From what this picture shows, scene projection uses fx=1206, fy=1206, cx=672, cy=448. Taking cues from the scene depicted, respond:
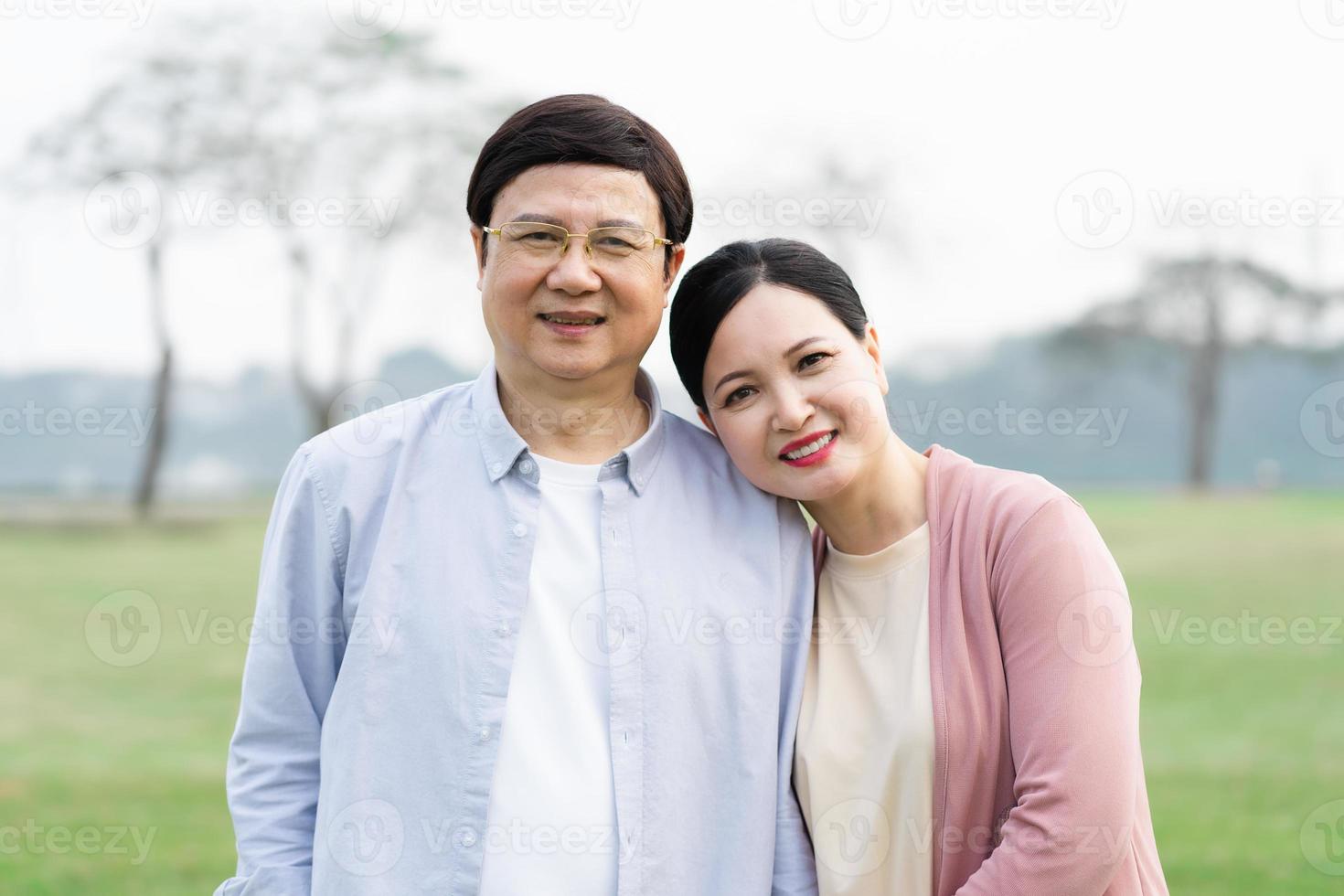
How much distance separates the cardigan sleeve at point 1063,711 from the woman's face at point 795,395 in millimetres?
319

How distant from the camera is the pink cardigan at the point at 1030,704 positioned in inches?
74.2

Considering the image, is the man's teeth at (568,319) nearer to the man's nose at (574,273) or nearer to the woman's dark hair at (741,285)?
the man's nose at (574,273)

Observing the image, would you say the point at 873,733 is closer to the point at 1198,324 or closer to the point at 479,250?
the point at 479,250

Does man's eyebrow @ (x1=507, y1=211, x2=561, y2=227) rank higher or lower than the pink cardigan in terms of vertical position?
higher

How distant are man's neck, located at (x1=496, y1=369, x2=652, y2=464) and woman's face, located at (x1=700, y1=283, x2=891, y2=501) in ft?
0.68

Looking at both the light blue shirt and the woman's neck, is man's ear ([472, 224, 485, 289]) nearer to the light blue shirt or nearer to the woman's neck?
the light blue shirt

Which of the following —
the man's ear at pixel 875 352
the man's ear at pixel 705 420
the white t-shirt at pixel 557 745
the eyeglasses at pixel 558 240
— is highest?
the eyeglasses at pixel 558 240

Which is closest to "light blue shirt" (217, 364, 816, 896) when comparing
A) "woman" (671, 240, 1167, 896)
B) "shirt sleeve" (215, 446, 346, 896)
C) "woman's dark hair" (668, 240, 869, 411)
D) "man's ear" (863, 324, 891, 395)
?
"shirt sleeve" (215, 446, 346, 896)

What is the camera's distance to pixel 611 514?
2143 millimetres

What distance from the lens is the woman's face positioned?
2.07 metres

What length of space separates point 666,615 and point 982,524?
56cm

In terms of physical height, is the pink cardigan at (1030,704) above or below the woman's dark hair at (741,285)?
below

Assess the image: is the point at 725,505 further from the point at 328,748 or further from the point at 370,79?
the point at 370,79

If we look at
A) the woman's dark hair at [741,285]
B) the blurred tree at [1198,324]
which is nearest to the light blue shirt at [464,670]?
the woman's dark hair at [741,285]
